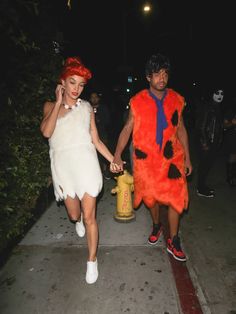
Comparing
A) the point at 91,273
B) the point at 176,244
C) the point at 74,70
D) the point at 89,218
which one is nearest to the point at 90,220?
the point at 89,218

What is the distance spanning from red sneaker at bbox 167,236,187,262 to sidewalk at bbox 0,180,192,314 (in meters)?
0.10

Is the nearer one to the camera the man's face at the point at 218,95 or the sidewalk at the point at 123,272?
the sidewalk at the point at 123,272

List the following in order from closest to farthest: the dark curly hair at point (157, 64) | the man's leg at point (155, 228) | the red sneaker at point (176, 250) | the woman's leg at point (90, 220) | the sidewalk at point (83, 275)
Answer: the sidewalk at point (83, 275)
the woman's leg at point (90, 220)
the dark curly hair at point (157, 64)
the red sneaker at point (176, 250)
the man's leg at point (155, 228)

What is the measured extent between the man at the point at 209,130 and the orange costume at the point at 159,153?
209 centimetres

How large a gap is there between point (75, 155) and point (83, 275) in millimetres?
1345

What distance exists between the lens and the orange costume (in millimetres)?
3243

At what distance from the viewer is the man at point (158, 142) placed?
323cm

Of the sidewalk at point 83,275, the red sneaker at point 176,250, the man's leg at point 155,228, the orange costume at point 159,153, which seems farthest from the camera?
the man's leg at point 155,228

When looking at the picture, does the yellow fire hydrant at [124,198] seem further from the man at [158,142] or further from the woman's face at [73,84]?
the woman's face at [73,84]

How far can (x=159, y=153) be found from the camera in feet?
10.8

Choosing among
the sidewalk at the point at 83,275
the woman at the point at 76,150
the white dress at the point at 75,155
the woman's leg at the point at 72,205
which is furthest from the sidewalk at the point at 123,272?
the white dress at the point at 75,155

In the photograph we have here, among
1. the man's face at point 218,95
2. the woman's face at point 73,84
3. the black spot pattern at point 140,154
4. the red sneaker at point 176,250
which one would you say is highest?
the woman's face at point 73,84

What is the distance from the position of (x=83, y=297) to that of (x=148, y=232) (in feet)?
4.94

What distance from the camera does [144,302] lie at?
2.75m
